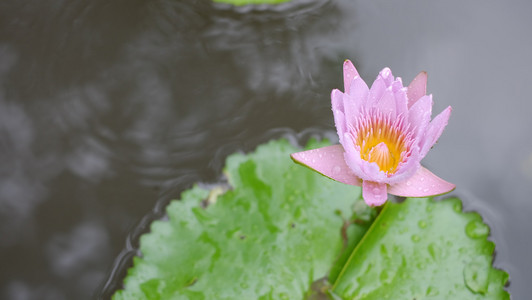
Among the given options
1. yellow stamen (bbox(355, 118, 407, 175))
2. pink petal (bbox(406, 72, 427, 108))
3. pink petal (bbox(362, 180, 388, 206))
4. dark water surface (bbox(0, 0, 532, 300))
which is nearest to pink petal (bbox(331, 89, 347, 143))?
yellow stamen (bbox(355, 118, 407, 175))

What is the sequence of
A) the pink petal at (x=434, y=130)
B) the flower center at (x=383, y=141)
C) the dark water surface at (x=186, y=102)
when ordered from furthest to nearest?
1. the dark water surface at (x=186, y=102)
2. the flower center at (x=383, y=141)
3. the pink petal at (x=434, y=130)

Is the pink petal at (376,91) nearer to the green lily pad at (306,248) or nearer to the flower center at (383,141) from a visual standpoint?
the flower center at (383,141)

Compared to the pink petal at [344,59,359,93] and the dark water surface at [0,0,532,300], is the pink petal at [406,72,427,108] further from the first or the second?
the dark water surface at [0,0,532,300]

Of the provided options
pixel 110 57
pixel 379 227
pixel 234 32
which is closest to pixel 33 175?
pixel 110 57

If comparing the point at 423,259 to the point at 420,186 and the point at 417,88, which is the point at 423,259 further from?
the point at 417,88

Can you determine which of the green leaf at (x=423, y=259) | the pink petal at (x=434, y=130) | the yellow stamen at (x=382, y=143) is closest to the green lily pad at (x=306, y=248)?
the green leaf at (x=423, y=259)

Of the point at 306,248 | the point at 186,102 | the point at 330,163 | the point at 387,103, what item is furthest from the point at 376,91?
the point at 186,102

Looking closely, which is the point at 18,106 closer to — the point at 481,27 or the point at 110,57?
the point at 110,57
